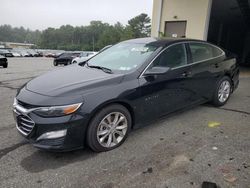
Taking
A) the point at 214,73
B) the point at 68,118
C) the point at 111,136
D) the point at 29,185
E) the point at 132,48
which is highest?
the point at 132,48

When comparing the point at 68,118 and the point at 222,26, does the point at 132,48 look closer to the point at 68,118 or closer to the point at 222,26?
the point at 68,118

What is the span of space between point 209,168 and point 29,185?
2.05m

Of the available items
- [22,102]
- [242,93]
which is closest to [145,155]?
[22,102]

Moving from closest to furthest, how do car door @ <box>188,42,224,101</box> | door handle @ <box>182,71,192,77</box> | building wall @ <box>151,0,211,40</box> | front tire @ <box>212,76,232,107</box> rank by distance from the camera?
door handle @ <box>182,71,192,77</box>
car door @ <box>188,42,224,101</box>
front tire @ <box>212,76,232,107</box>
building wall @ <box>151,0,211,40</box>

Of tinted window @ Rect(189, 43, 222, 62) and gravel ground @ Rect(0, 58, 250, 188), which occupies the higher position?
tinted window @ Rect(189, 43, 222, 62)

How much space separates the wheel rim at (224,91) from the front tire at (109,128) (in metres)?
2.64

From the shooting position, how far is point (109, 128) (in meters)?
3.10

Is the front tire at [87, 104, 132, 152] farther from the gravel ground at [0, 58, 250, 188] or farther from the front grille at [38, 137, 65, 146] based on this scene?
the front grille at [38, 137, 65, 146]

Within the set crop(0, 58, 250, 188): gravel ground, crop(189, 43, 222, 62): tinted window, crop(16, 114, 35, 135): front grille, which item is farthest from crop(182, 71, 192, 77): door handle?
crop(16, 114, 35, 135): front grille

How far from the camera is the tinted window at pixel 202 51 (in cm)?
423

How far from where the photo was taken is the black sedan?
8.87 ft

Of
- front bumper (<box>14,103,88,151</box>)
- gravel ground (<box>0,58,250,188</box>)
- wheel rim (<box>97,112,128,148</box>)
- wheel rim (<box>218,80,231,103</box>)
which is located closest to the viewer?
gravel ground (<box>0,58,250,188</box>)

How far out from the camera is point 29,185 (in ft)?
7.84

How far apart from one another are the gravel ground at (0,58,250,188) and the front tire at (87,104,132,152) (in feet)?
0.39
